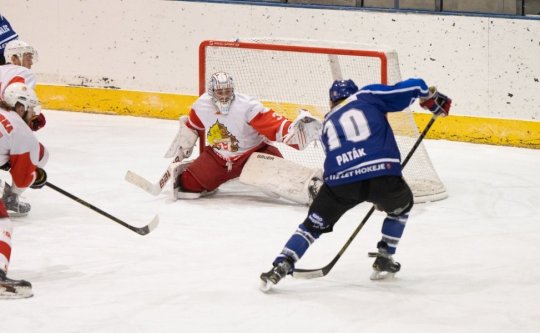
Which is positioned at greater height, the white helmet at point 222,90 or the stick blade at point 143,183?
the white helmet at point 222,90

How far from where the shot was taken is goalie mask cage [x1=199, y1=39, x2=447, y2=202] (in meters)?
5.90

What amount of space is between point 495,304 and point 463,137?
3505 millimetres

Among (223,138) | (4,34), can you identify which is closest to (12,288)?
(223,138)

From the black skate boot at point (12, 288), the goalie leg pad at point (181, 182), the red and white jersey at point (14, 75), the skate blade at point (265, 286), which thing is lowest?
the goalie leg pad at point (181, 182)

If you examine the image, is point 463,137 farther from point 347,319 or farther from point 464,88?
point 347,319

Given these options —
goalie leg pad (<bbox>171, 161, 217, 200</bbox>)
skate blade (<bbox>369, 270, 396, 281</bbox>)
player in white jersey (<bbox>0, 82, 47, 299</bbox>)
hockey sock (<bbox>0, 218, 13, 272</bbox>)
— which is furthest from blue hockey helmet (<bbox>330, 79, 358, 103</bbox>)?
goalie leg pad (<bbox>171, 161, 217, 200</bbox>)

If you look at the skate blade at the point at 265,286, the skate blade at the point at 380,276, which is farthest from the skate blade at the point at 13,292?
the skate blade at the point at 380,276

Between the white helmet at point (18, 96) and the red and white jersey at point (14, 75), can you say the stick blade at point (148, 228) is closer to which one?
the white helmet at point (18, 96)

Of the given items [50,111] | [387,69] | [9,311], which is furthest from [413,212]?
[50,111]

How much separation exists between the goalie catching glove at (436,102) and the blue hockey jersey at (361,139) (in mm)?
211

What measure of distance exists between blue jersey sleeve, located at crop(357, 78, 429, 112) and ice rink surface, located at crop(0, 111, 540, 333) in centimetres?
72

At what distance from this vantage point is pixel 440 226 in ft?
17.3

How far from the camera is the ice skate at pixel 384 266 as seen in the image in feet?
14.1

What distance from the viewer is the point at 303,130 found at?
545 cm
